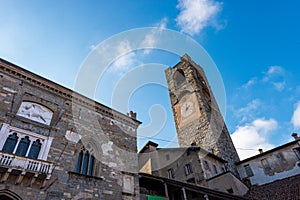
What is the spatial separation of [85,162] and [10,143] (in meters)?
3.31

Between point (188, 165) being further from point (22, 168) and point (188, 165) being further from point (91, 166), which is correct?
point (22, 168)

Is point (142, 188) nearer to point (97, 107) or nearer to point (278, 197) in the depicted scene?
point (97, 107)

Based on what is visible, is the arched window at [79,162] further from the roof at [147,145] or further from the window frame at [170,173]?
the window frame at [170,173]

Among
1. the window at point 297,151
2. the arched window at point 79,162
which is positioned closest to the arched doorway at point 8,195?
the arched window at point 79,162

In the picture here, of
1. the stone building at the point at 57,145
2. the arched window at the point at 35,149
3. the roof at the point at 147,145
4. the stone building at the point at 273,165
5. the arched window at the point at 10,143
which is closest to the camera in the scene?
the stone building at the point at 57,145

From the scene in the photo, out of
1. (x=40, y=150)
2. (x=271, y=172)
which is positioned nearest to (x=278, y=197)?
(x=271, y=172)

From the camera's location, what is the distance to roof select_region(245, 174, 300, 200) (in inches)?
464

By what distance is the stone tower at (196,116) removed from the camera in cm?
2119

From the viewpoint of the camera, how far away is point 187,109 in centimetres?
2594

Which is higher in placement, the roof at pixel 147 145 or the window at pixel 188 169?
the roof at pixel 147 145

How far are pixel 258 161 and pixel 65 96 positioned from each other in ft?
58.7

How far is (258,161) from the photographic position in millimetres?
18109

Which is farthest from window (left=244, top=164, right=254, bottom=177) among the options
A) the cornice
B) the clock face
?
the cornice

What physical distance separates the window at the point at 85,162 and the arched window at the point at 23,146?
233 centimetres
